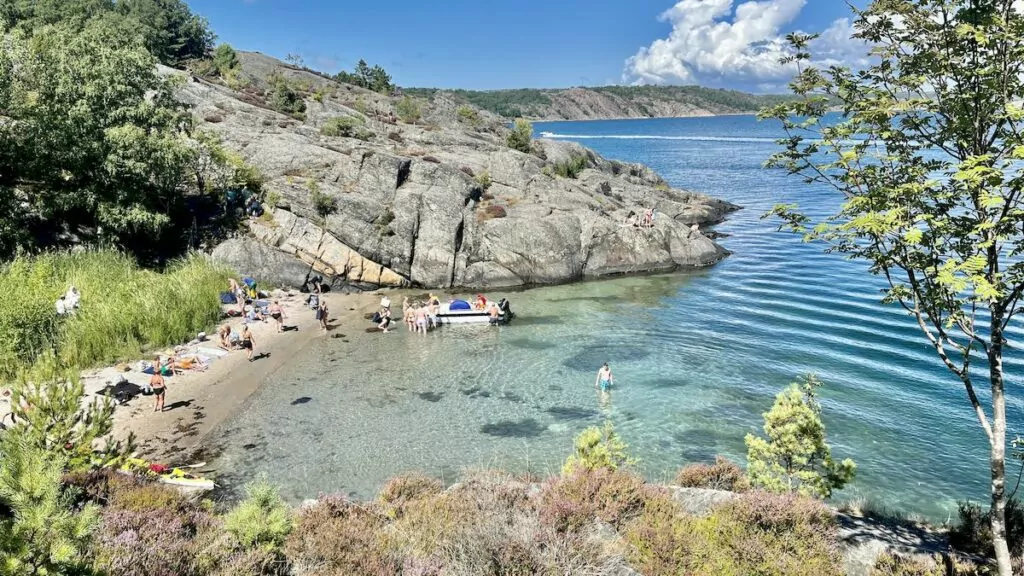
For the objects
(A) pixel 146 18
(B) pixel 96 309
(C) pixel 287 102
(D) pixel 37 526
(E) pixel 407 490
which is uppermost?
(A) pixel 146 18

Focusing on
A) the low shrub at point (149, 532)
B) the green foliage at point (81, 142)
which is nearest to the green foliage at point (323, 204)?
the green foliage at point (81, 142)

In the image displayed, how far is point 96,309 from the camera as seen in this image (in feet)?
78.0

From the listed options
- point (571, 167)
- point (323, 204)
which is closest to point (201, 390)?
point (323, 204)

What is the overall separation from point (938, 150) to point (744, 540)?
660 cm

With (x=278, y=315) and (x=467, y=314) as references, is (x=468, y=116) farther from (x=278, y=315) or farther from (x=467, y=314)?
(x=278, y=315)

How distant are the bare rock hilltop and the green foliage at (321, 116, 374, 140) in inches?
5.0

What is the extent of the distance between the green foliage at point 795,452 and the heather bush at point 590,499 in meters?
2.88

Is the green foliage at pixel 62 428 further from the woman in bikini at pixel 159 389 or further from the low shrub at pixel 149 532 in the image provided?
the woman in bikini at pixel 159 389

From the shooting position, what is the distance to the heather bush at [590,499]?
9.59m

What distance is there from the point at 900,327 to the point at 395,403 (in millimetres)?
24672

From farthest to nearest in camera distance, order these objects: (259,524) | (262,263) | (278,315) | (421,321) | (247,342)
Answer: (262,263) < (421,321) < (278,315) < (247,342) < (259,524)

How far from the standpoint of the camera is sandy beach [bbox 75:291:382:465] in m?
18.0

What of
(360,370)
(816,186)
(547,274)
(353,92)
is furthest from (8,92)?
(816,186)

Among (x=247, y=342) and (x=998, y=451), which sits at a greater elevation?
(x=998, y=451)
